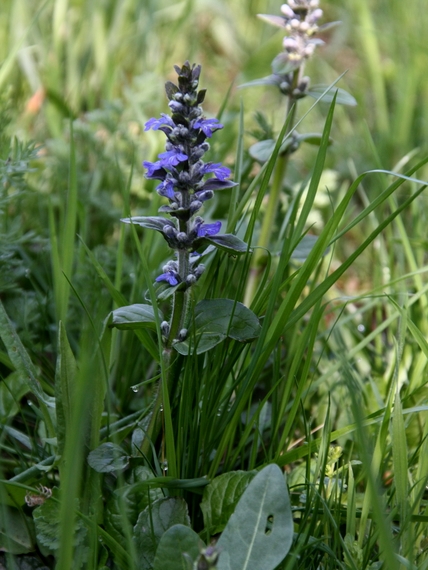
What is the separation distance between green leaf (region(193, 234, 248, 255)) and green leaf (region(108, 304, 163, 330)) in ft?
0.72

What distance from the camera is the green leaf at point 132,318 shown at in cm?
155

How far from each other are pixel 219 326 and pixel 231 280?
241mm

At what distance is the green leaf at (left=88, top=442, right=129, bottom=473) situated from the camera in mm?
1570

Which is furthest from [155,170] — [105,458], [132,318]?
[105,458]

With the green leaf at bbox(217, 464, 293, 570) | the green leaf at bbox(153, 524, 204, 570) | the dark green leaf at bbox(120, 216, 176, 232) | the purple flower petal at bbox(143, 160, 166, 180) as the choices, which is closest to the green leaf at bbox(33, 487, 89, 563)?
the green leaf at bbox(153, 524, 204, 570)

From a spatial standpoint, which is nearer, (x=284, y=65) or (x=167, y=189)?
(x=167, y=189)

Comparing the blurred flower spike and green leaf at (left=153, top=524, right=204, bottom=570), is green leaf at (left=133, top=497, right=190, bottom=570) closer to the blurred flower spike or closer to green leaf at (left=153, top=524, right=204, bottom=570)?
green leaf at (left=153, top=524, right=204, bottom=570)

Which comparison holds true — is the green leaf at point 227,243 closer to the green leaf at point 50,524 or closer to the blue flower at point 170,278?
the blue flower at point 170,278

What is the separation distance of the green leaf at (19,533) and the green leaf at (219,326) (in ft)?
2.07

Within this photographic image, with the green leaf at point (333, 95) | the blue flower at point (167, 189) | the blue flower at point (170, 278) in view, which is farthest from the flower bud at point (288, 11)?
the blue flower at point (170, 278)

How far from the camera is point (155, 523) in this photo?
61.4 inches

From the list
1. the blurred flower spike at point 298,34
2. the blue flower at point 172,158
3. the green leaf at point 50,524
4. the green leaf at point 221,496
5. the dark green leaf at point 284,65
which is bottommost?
the green leaf at point 50,524

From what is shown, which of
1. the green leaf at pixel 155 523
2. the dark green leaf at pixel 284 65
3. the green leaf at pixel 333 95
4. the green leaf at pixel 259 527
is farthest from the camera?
the dark green leaf at pixel 284 65

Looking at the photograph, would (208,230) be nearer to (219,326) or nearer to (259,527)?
(219,326)
